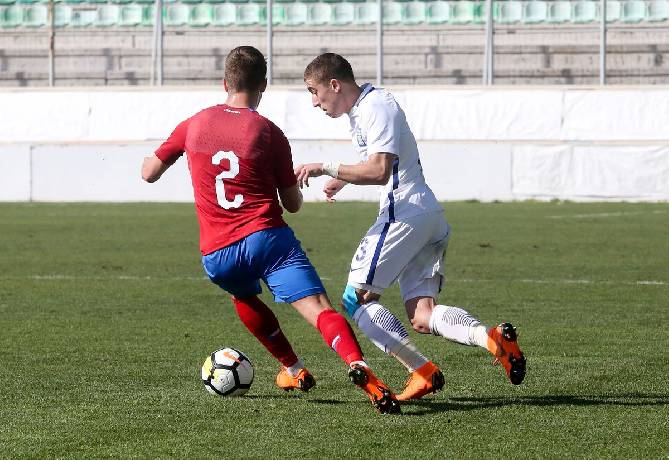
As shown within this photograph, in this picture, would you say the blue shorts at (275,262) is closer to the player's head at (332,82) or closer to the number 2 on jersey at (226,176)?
the number 2 on jersey at (226,176)

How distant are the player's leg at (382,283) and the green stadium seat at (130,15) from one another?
26696mm

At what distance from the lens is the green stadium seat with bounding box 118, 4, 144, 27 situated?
3222 cm

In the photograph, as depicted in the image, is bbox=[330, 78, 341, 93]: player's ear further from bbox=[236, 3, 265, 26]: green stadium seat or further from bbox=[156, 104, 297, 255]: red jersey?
bbox=[236, 3, 265, 26]: green stadium seat

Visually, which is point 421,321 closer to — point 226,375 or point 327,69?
point 226,375

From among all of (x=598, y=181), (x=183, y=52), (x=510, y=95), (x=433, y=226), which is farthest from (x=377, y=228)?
(x=183, y=52)

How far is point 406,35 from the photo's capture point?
3098 cm

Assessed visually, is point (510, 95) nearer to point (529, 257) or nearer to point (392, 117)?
point (529, 257)

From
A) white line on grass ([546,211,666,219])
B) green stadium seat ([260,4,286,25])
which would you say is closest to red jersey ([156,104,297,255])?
white line on grass ([546,211,666,219])

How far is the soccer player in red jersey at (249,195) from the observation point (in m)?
6.02

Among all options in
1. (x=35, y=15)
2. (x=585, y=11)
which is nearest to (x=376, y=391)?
(x=585, y=11)

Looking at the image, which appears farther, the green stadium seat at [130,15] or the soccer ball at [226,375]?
the green stadium seat at [130,15]

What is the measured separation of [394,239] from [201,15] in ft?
85.7

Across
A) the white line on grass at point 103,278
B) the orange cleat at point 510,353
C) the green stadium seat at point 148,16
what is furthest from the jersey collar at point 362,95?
the green stadium seat at point 148,16

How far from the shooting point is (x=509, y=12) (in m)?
31.1
